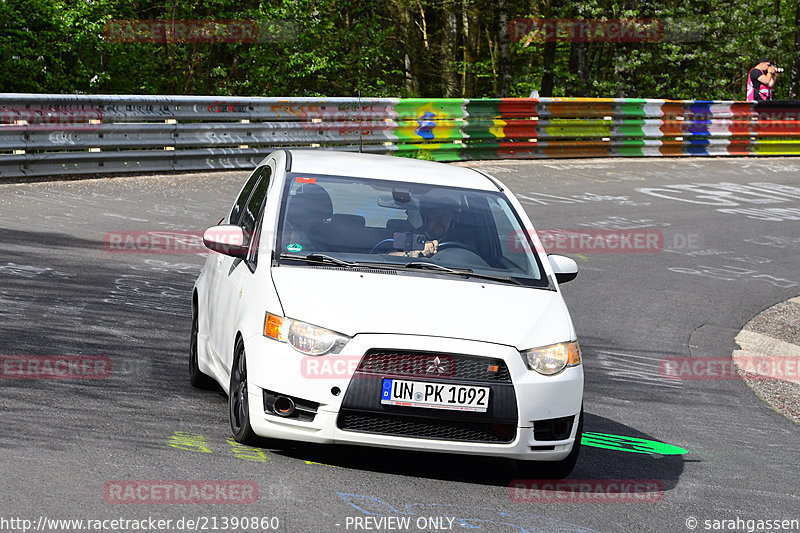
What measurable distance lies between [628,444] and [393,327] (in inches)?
87.0

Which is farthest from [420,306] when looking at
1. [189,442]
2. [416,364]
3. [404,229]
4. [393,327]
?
[189,442]

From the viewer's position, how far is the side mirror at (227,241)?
662cm

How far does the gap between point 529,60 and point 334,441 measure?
41.3 meters

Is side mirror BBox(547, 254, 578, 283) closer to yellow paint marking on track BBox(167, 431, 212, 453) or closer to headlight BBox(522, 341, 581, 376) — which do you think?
headlight BBox(522, 341, 581, 376)

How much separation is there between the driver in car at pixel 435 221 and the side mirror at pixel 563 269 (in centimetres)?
62

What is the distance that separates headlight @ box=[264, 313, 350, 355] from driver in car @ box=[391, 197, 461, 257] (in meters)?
1.05

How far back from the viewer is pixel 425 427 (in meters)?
5.80

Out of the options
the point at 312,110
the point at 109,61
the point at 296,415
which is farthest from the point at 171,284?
the point at 109,61

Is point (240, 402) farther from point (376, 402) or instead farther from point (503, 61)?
point (503, 61)

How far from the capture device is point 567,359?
602 cm

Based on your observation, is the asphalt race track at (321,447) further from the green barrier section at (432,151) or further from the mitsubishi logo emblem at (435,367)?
the green barrier section at (432,151)

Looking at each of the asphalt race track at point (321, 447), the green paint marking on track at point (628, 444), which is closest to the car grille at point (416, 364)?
the asphalt race track at point (321, 447)

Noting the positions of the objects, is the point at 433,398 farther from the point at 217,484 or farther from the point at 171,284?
the point at 171,284

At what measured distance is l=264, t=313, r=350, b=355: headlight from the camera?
573 cm
